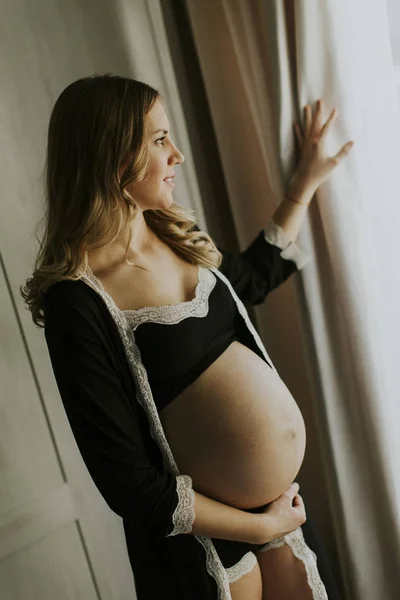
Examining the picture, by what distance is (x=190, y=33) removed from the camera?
55.4 inches

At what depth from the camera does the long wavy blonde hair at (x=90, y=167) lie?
966 millimetres

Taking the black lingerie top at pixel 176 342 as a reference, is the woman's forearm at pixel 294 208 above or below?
above

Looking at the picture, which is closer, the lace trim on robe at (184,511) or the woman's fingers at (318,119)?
the lace trim on robe at (184,511)

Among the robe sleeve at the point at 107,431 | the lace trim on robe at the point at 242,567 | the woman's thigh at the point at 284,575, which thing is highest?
the robe sleeve at the point at 107,431

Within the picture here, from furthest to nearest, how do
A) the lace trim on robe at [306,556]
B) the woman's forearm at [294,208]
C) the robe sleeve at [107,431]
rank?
the woman's forearm at [294,208] → the lace trim on robe at [306,556] → the robe sleeve at [107,431]

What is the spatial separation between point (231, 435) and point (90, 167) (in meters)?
0.48

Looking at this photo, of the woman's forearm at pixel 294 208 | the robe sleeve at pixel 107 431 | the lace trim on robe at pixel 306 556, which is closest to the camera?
the robe sleeve at pixel 107 431

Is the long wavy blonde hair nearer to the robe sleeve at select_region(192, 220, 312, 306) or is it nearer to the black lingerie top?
the black lingerie top

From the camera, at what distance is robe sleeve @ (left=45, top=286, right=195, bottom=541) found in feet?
3.08

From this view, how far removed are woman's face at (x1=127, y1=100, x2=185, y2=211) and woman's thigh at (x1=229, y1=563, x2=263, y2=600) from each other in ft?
2.07

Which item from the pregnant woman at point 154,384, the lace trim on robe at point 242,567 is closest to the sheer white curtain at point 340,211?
the pregnant woman at point 154,384

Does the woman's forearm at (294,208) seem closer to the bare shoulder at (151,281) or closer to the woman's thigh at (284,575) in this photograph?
the bare shoulder at (151,281)

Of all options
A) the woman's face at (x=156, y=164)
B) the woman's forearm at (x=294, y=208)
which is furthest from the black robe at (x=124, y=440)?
the woman's forearm at (x=294, y=208)

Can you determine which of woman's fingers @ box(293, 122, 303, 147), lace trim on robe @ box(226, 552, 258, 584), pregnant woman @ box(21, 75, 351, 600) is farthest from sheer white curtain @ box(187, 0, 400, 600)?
lace trim on robe @ box(226, 552, 258, 584)
